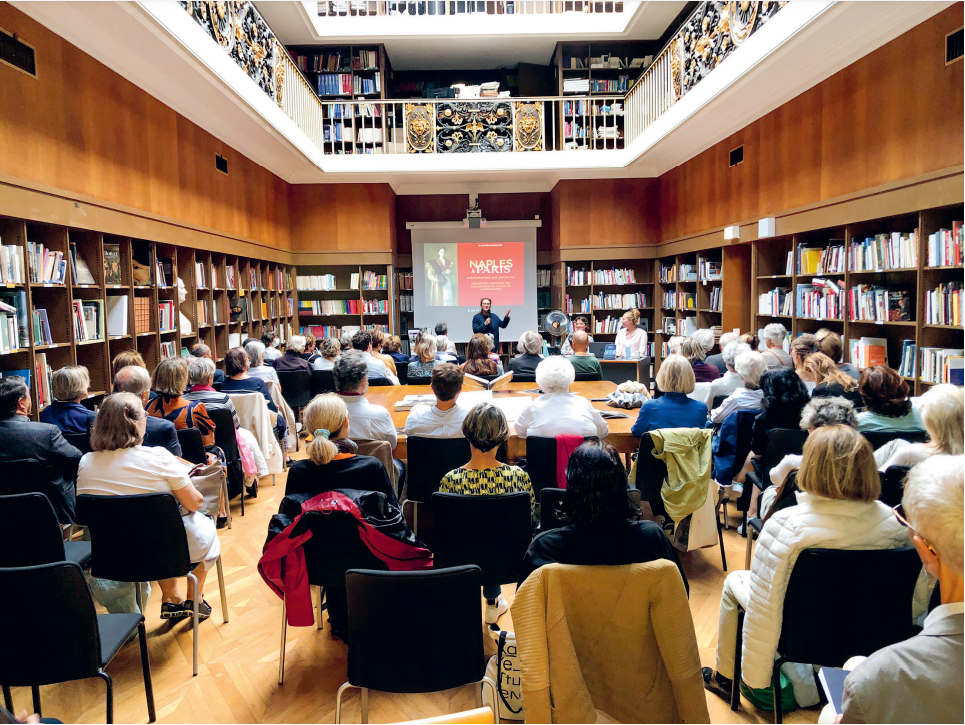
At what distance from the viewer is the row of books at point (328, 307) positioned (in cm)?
1057

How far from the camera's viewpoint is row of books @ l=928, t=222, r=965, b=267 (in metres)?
3.98

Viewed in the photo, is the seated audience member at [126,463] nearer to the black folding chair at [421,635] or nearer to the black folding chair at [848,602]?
the black folding chair at [421,635]

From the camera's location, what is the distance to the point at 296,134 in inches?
314

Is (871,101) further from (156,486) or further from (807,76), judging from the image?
(156,486)

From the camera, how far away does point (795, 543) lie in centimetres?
193

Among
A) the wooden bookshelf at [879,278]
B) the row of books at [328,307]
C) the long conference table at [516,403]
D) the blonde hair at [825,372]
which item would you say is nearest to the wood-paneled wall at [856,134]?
the wooden bookshelf at [879,278]

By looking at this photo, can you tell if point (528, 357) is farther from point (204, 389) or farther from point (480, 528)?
point (480, 528)

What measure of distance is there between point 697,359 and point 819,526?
295cm

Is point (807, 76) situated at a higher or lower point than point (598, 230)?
higher

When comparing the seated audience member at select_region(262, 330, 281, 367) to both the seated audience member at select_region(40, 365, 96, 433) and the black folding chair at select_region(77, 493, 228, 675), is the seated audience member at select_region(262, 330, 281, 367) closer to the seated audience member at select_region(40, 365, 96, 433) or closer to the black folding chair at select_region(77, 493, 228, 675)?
the seated audience member at select_region(40, 365, 96, 433)

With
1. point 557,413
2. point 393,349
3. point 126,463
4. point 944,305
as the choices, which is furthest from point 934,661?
point 393,349

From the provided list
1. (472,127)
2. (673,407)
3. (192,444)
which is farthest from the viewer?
(472,127)

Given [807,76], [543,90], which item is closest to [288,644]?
[807,76]

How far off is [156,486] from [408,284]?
8.96 metres
